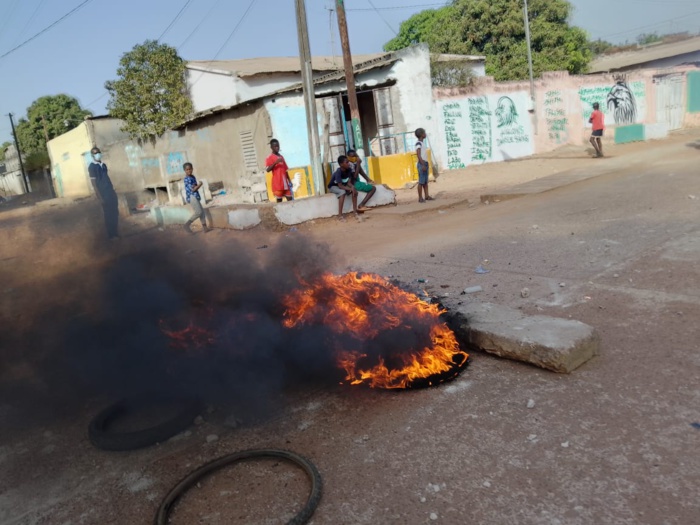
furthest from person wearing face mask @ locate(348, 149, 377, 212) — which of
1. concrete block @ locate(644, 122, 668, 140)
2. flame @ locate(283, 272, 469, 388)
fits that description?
concrete block @ locate(644, 122, 668, 140)

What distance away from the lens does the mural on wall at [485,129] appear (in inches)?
717

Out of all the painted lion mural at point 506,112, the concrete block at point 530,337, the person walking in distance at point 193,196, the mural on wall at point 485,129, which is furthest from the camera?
the painted lion mural at point 506,112

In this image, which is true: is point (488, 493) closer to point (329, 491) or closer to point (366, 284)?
point (329, 491)

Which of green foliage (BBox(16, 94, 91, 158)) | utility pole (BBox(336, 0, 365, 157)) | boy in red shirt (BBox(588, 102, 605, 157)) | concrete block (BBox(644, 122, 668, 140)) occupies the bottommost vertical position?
concrete block (BBox(644, 122, 668, 140))

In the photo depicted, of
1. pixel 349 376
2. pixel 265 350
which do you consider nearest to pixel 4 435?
pixel 265 350

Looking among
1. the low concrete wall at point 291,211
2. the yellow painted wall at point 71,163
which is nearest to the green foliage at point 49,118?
the yellow painted wall at point 71,163

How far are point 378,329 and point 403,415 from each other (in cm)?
74

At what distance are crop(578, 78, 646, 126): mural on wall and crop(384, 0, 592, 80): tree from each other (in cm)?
388

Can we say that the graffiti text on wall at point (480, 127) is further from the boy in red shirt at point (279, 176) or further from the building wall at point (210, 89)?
the building wall at point (210, 89)

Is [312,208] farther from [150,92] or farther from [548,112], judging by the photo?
[150,92]

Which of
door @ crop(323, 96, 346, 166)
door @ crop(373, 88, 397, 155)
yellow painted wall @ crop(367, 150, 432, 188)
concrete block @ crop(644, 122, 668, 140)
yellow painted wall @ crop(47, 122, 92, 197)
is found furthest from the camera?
yellow painted wall @ crop(47, 122, 92, 197)

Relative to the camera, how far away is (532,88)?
19.9m

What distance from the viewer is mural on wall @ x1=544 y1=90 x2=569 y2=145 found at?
20.7m

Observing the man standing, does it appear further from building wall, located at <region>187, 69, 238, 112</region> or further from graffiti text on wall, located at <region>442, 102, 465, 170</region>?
building wall, located at <region>187, 69, 238, 112</region>
